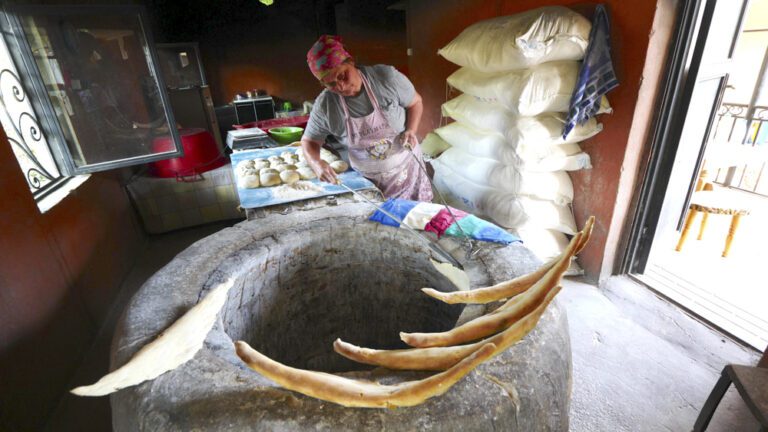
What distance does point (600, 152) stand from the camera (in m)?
2.66

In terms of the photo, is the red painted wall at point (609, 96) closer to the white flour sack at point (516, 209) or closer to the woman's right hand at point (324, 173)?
the white flour sack at point (516, 209)

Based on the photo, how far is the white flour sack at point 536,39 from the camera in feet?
7.59

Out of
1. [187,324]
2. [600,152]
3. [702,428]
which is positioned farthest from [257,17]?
[702,428]

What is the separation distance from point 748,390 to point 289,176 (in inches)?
105

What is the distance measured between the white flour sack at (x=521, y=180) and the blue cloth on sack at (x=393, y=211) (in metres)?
1.30

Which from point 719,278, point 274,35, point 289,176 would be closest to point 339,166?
point 289,176

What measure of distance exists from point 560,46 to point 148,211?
13.5ft

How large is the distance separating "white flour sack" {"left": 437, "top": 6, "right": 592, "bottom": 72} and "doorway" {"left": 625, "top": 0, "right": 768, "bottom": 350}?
61 centimetres

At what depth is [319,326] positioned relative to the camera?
201 centimetres

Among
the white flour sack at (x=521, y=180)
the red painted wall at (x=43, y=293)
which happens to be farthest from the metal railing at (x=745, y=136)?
the red painted wall at (x=43, y=293)

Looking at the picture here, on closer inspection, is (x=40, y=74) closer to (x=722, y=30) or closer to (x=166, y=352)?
(x=166, y=352)

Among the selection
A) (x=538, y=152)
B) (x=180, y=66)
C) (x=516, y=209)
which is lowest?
(x=516, y=209)

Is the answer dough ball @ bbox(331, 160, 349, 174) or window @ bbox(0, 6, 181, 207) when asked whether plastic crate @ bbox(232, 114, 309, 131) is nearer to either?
window @ bbox(0, 6, 181, 207)

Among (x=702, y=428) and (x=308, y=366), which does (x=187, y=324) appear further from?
(x=702, y=428)
